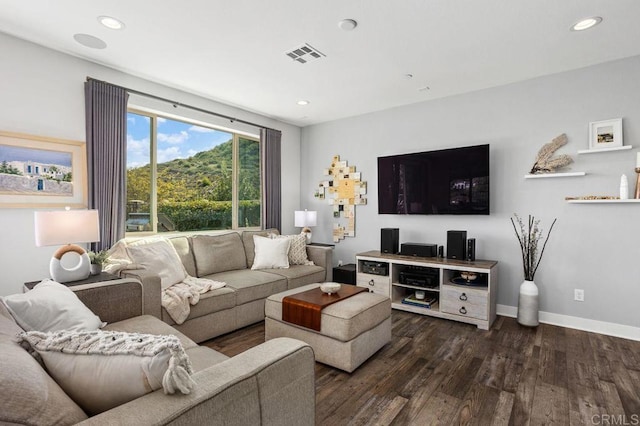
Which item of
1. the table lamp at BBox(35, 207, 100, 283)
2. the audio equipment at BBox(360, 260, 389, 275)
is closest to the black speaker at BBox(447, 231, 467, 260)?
the audio equipment at BBox(360, 260, 389, 275)

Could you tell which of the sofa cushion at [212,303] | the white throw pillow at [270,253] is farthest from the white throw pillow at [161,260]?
the white throw pillow at [270,253]

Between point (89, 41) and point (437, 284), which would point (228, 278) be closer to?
point (437, 284)

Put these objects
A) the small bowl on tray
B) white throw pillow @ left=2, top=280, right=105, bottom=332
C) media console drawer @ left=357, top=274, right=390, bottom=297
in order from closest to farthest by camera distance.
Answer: white throw pillow @ left=2, top=280, right=105, bottom=332 → the small bowl on tray → media console drawer @ left=357, top=274, right=390, bottom=297

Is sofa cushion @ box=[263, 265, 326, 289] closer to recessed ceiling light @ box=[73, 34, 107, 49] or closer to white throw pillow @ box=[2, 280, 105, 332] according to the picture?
white throw pillow @ box=[2, 280, 105, 332]

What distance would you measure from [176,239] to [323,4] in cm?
261

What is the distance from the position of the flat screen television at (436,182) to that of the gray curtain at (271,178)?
1516 mm

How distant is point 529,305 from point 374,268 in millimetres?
1568

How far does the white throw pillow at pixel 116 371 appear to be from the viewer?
2.92ft

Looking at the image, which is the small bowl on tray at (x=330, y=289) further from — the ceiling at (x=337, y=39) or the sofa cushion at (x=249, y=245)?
the ceiling at (x=337, y=39)

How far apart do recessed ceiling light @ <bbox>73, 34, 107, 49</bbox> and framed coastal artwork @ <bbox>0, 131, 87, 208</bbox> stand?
83cm

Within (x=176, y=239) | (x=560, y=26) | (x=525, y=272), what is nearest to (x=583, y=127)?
(x=560, y=26)

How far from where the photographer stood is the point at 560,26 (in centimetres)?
237
